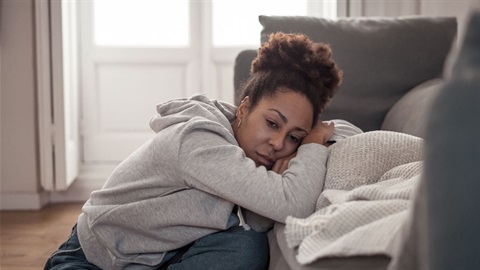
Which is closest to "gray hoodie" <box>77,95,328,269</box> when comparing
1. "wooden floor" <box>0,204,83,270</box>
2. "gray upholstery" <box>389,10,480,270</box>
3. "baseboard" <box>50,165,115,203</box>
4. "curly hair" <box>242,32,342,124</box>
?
"curly hair" <box>242,32,342,124</box>

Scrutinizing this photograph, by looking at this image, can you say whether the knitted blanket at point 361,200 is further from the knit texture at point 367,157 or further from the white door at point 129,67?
the white door at point 129,67

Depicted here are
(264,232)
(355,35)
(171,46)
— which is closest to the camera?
(264,232)

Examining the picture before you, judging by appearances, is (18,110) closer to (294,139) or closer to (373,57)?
(373,57)

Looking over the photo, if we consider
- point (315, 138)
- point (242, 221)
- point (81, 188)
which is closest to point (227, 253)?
point (242, 221)

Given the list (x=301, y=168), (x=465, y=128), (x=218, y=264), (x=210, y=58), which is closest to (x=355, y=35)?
(x=301, y=168)

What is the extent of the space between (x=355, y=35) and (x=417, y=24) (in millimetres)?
232

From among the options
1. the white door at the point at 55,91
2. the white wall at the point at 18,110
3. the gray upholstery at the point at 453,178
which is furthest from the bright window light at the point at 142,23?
the gray upholstery at the point at 453,178

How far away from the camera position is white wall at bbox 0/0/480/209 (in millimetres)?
3225

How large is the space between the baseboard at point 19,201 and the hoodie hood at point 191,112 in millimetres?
1845

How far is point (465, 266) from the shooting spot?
714mm

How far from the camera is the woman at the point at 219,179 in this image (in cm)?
141

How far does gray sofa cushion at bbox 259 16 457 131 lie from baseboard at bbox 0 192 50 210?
61.1 inches

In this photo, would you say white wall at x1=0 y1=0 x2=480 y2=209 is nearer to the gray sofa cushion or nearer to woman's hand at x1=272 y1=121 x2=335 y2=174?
the gray sofa cushion

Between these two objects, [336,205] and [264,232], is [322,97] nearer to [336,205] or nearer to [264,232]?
[264,232]
